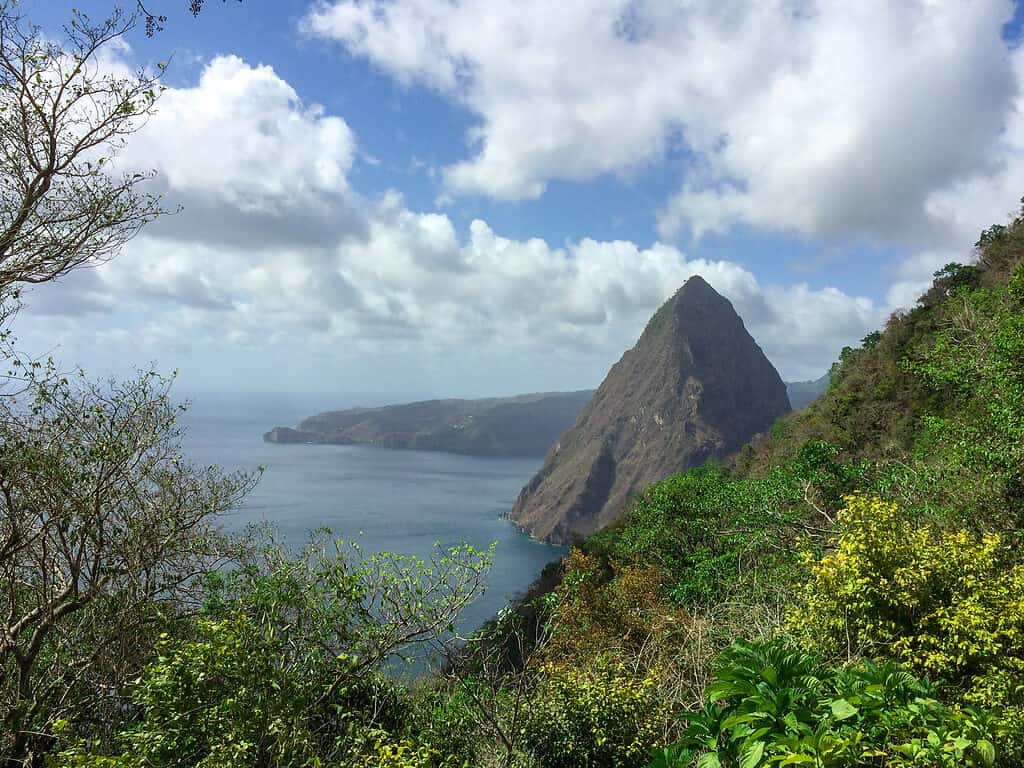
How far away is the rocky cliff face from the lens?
339ft

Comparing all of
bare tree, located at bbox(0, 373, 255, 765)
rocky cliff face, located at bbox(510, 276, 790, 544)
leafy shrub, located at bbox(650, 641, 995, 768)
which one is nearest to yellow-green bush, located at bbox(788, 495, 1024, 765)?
leafy shrub, located at bbox(650, 641, 995, 768)

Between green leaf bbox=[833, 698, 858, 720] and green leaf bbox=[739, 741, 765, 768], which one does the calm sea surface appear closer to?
green leaf bbox=[739, 741, 765, 768]

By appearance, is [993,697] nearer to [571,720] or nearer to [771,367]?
[571,720]

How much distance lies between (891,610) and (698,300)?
156 metres

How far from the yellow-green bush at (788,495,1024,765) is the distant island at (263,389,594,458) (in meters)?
165

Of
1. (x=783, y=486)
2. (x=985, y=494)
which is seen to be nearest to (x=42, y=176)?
(x=985, y=494)

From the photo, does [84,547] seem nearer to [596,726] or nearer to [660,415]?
[596,726]

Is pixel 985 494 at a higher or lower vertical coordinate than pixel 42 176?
lower

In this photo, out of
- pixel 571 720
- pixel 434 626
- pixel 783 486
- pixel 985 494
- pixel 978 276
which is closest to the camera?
pixel 571 720

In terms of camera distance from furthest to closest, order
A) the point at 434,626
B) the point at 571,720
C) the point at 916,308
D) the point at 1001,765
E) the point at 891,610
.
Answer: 1. the point at 916,308
2. the point at 434,626
3. the point at 571,720
4. the point at 891,610
5. the point at 1001,765

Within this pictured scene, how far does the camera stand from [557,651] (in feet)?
41.8

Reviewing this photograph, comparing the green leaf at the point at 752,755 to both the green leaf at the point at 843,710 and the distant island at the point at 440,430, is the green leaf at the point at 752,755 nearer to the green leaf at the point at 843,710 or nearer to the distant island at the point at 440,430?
the green leaf at the point at 843,710

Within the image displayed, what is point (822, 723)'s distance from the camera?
9.64ft

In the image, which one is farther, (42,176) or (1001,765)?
(42,176)
